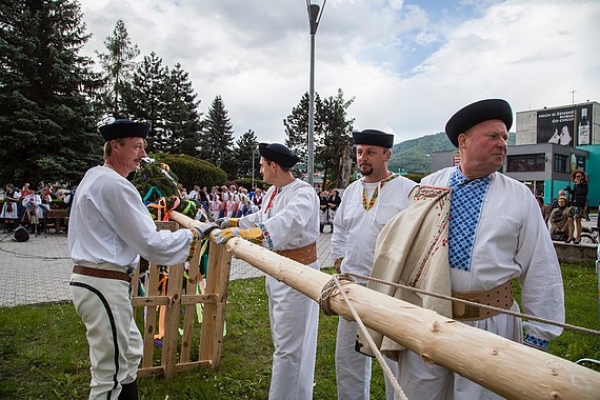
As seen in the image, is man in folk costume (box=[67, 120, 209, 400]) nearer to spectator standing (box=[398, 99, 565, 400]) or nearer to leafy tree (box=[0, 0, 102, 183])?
spectator standing (box=[398, 99, 565, 400])

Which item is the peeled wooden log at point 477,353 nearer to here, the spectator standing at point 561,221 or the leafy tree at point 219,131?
the spectator standing at point 561,221

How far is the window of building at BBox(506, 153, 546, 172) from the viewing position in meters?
39.8

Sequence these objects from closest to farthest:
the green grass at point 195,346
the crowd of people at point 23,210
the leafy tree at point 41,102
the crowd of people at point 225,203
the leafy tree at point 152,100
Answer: the green grass at point 195,346 → the crowd of people at point 23,210 → the crowd of people at point 225,203 → the leafy tree at point 41,102 → the leafy tree at point 152,100

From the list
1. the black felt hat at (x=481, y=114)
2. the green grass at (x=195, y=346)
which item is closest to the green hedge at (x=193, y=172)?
the green grass at (x=195, y=346)

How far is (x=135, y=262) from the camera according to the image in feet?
8.82

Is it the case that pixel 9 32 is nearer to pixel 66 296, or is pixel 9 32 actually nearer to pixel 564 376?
pixel 66 296

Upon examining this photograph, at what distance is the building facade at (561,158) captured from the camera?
3897 cm

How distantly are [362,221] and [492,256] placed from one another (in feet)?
4.59

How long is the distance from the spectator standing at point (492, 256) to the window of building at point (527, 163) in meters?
43.7

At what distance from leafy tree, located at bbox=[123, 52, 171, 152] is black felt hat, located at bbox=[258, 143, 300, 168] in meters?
37.4

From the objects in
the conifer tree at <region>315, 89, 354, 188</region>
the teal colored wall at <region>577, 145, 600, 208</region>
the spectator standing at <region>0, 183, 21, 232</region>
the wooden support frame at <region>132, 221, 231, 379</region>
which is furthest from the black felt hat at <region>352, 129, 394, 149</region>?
the teal colored wall at <region>577, 145, 600, 208</region>

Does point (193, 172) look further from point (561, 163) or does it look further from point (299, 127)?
point (561, 163)

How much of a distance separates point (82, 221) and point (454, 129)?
7.40 ft

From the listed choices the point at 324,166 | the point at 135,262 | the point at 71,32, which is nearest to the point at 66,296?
the point at 135,262
